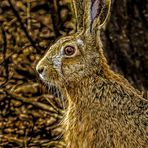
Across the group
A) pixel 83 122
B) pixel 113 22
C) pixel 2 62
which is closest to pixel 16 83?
pixel 2 62

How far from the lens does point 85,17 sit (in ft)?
21.5

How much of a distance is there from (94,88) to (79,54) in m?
0.24

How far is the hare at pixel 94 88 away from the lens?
6523 millimetres

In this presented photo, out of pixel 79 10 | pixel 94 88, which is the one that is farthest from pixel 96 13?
pixel 94 88

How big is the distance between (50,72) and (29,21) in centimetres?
348

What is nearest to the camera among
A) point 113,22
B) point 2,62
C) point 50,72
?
point 50,72

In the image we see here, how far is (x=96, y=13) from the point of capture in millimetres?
6562

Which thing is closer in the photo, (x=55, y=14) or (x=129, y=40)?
(x=129, y=40)

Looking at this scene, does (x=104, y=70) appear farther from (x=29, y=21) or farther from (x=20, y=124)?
(x=29, y=21)

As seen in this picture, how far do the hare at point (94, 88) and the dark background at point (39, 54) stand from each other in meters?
2.14

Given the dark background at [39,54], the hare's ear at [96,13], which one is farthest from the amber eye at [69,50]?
the dark background at [39,54]

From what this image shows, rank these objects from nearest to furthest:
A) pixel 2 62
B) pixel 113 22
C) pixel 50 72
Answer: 1. pixel 50 72
2. pixel 113 22
3. pixel 2 62

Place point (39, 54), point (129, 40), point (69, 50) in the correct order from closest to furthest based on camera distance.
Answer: point (69, 50) < point (129, 40) < point (39, 54)

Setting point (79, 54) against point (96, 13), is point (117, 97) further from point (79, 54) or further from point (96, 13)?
point (96, 13)
